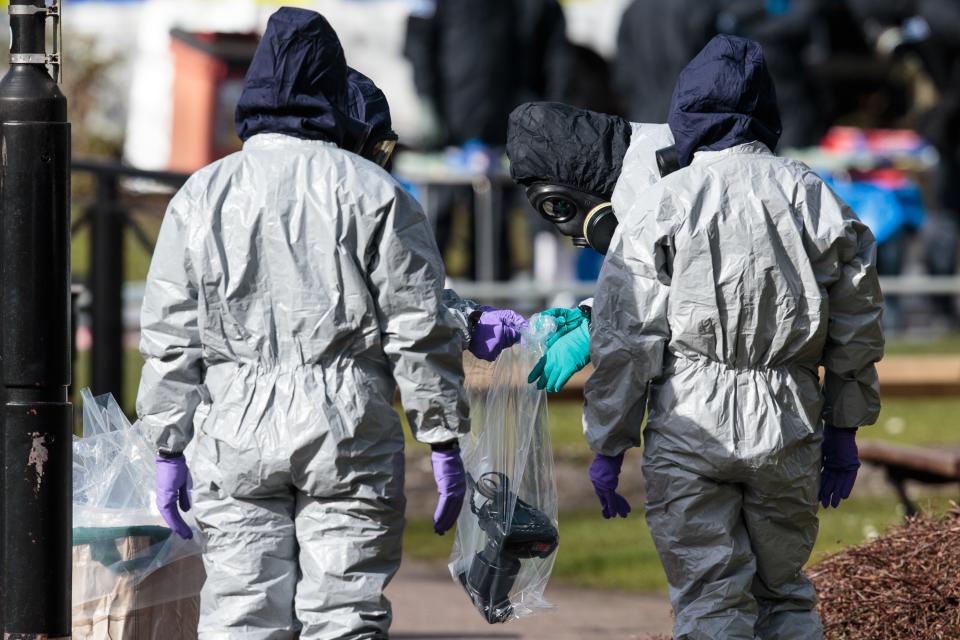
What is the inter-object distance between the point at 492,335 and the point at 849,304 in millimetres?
992

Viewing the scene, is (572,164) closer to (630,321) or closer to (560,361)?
(560,361)

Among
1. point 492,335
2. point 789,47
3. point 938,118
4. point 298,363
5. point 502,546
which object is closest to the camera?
point 298,363

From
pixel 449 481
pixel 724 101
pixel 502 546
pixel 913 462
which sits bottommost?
pixel 913 462

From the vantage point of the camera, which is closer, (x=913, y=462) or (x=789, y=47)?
(x=913, y=462)

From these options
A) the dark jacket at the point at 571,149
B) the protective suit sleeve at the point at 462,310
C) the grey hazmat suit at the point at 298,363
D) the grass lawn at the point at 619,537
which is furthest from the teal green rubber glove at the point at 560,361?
the grass lawn at the point at 619,537

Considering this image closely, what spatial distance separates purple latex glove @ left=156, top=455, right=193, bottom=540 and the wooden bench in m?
3.21

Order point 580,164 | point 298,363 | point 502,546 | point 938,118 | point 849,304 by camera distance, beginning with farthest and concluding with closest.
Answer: point 938,118, point 580,164, point 502,546, point 849,304, point 298,363

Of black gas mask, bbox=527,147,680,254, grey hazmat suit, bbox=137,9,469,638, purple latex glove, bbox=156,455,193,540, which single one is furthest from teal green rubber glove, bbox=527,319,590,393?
purple latex glove, bbox=156,455,193,540

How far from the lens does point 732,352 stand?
14.4ft

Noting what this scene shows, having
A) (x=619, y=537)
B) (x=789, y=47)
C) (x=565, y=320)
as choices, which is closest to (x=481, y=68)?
(x=789, y=47)

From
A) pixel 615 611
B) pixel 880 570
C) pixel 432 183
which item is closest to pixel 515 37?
pixel 432 183

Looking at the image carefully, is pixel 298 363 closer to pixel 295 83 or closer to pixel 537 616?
pixel 295 83

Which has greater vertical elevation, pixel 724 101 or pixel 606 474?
pixel 724 101

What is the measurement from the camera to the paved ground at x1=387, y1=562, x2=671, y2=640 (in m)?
6.24
